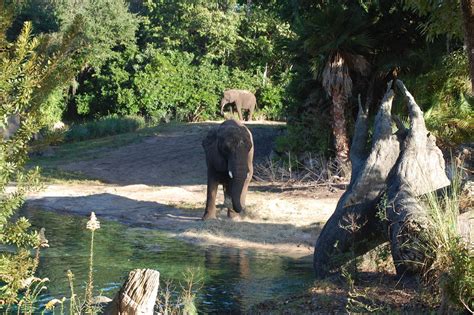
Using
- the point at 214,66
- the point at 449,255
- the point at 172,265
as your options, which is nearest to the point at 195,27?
the point at 214,66

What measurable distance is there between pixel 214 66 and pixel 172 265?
2849cm

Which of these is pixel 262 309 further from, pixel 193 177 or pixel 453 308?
pixel 193 177

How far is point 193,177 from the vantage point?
78.1 feet

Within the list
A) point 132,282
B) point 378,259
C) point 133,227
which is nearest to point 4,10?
point 132,282

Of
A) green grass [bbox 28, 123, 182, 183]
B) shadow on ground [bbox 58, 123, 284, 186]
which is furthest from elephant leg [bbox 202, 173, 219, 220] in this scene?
green grass [bbox 28, 123, 182, 183]

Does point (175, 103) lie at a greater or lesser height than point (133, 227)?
greater

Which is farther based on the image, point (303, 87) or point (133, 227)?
point (303, 87)

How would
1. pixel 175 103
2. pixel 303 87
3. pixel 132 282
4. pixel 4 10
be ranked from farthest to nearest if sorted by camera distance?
pixel 175 103, pixel 303 87, pixel 4 10, pixel 132 282

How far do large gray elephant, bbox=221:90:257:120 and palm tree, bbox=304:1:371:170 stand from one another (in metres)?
15.6

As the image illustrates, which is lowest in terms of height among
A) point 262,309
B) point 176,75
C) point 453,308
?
point 262,309

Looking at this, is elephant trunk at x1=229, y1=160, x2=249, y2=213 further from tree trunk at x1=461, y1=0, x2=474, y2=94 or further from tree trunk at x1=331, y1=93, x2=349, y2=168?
tree trunk at x1=461, y1=0, x2=474, y2=94

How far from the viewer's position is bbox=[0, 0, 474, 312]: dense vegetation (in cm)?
533

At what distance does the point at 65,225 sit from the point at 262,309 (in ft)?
27.1

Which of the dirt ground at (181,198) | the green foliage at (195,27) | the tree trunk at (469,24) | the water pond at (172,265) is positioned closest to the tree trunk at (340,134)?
the dirt ground at (181,198)
